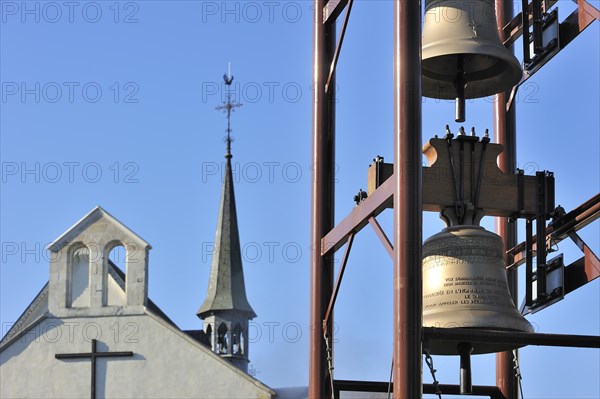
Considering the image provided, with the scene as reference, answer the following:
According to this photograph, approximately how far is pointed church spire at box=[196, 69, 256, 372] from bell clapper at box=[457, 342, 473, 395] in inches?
1714

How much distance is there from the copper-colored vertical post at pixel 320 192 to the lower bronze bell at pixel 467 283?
3.52ft

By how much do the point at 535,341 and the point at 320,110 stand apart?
260 centimetres

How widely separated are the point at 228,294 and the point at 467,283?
155 ft

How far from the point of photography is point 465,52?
9.74m

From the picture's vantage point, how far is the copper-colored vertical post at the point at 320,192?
10.4 meters

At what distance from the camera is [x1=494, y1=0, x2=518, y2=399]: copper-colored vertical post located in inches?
435

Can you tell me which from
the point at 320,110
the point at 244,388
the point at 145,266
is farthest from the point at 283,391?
the point at 320,110

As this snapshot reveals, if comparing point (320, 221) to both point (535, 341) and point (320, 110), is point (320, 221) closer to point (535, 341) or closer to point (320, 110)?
point (320, 110)

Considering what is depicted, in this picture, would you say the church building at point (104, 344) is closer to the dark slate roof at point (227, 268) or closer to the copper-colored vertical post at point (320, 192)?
the dark slate roof at point (227, 268)

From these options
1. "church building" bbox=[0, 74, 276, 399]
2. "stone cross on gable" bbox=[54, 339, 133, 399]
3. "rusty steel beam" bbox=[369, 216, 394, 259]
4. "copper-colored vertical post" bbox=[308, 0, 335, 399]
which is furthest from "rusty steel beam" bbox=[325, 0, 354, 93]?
"stone cross on gable" bbox=[54, 339, 133, 399]

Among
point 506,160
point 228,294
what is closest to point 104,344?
point 228,294

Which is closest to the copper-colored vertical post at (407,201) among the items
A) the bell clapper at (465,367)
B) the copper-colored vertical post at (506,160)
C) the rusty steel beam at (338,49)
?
the bell clapper at (465,367)

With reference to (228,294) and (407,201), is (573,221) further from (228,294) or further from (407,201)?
(228,294)

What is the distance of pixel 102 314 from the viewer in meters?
35.6
